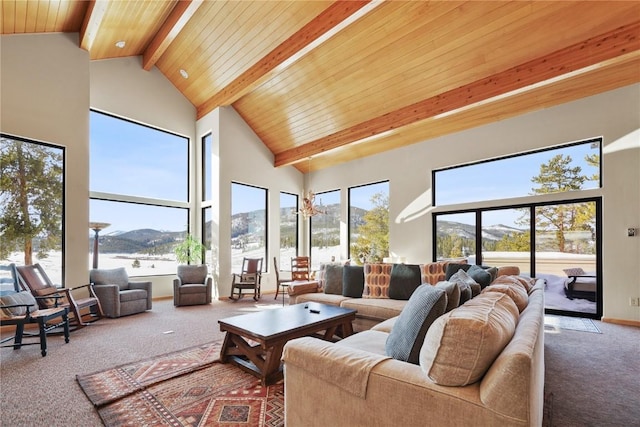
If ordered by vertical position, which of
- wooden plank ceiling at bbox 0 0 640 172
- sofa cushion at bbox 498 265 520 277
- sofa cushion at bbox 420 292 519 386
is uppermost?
wooden plank ceiling at bbox 0 0 640 172

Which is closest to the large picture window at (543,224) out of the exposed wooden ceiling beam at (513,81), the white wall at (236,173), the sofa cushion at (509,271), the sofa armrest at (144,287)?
the exposed wooden ceiling beam at (513,81)

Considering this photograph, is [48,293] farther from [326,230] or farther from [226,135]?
[326,230]

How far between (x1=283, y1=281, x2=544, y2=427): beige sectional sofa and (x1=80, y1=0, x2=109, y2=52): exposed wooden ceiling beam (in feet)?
17.8

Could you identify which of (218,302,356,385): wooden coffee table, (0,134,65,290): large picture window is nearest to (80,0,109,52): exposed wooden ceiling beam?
(0,134,65,290): large picture window

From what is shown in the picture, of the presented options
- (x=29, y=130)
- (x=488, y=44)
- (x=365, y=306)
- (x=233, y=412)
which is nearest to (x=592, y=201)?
(x=488, y=44)

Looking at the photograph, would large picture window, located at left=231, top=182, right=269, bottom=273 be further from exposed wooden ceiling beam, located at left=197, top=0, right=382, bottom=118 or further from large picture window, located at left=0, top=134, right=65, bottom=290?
large picture window, located at left=0, top=134, right=65, bottom=290

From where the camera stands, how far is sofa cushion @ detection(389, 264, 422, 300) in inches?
169

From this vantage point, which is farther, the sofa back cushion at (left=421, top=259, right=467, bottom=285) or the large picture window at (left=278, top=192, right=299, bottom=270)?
the large picture window at (left=278, top=192, right=299, bottom=270)

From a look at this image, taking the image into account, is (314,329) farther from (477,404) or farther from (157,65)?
(157,65)

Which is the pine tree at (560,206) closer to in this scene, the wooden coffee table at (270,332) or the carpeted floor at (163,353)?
the carpeted floor at (163,353)

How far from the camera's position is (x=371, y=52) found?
5.20 meters

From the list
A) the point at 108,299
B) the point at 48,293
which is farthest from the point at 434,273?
the point at 48,293

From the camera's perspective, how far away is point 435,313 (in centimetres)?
177

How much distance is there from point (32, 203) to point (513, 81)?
7290 mm
